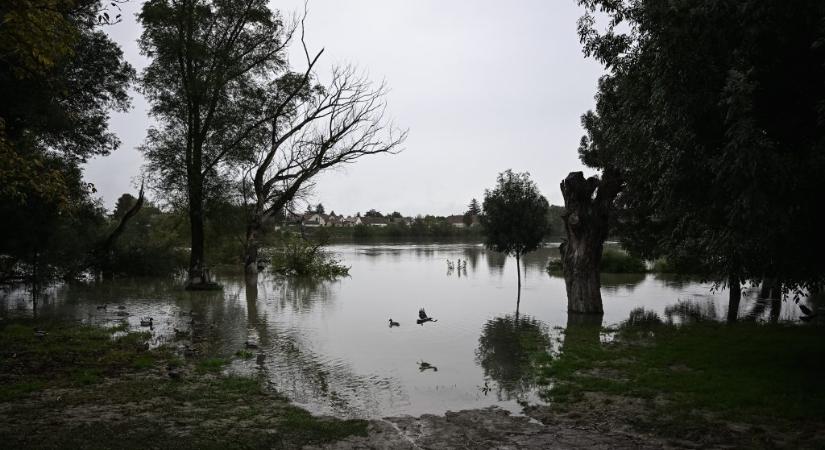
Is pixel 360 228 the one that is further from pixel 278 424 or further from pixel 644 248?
pixel 278 424

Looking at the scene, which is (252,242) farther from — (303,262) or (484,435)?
(484,435)

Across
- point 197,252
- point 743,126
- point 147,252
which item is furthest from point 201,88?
point 743,126

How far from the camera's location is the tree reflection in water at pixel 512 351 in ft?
33.6

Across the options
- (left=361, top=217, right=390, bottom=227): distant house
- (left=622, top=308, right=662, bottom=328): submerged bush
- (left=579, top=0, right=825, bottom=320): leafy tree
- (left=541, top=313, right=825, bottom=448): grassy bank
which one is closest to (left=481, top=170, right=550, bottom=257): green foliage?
(left=622, top=308, right=662, bottom=328): submerged bush

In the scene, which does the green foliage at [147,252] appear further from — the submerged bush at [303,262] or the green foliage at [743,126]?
the green foliage at [743,126]

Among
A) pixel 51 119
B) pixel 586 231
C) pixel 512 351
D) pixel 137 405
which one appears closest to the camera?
pixel 137 405

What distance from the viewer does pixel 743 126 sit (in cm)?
745

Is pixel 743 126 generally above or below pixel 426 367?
above

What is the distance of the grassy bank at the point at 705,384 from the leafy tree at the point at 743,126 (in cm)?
180

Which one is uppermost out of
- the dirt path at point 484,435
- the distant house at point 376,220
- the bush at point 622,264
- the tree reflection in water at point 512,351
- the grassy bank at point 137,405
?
the distant house at point 376,220

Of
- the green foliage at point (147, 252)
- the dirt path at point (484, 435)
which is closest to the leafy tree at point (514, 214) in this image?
the dirt path at point (484, 435)

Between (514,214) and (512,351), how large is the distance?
45.6ft

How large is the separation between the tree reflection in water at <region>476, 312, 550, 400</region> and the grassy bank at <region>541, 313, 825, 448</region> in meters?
0.46

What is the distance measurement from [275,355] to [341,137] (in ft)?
73.0
